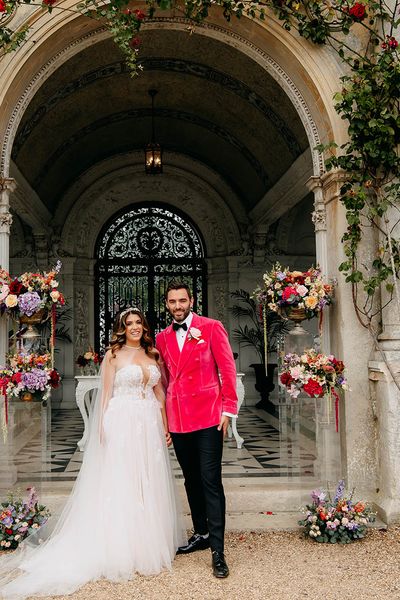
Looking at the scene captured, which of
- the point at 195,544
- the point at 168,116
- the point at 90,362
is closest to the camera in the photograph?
the point at 195,544

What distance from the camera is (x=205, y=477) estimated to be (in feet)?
13.3

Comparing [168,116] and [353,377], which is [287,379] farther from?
[168,116]

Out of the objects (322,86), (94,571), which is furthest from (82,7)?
(94,571)

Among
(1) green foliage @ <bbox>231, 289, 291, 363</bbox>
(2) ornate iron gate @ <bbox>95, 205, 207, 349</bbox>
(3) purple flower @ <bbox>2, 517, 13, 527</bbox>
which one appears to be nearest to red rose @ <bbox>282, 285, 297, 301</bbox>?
(3) purple flower @ <bbox>2, 517, 13, 527</bbox>

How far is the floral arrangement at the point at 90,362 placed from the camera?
8299mm

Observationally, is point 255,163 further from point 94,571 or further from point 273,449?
point 94,571

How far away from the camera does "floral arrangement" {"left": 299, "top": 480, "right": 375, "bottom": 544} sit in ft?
15.0

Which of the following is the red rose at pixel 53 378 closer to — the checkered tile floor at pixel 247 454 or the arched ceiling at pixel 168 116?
the checkered tile floor at pixel 247 454

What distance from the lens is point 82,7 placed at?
5.16 m

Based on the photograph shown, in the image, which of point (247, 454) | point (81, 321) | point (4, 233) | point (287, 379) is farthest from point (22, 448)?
point (81, 321)

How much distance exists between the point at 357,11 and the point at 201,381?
3690mm

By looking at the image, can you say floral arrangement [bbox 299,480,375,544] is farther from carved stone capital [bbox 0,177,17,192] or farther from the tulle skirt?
carved stone capital [bbox 0,177,17,192]

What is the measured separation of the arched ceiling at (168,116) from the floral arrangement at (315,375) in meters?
5.06

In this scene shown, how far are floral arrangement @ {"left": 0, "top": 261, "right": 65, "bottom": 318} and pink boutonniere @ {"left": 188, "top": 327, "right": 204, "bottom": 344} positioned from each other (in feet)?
4.95
